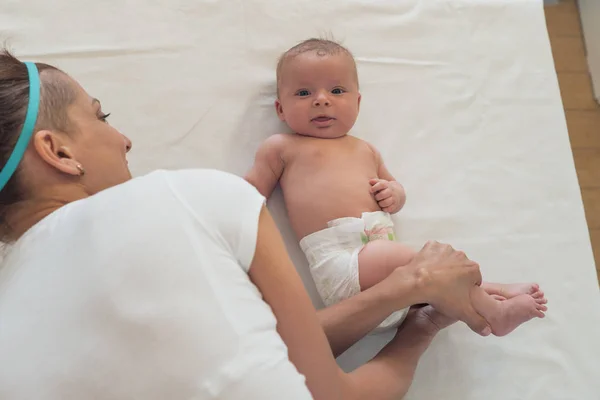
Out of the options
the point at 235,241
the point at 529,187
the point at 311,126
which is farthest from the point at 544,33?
the point at 235,241

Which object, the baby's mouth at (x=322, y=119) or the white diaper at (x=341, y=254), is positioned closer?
the white diaper at (x=341, y=254)

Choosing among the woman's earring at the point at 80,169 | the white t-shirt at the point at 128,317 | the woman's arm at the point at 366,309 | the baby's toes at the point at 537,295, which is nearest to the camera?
the white t-shirt at the point at 128,317

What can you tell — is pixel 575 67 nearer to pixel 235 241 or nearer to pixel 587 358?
pixel 587 358

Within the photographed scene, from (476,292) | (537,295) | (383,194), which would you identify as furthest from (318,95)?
(537,295)

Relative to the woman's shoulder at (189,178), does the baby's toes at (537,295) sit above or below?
below

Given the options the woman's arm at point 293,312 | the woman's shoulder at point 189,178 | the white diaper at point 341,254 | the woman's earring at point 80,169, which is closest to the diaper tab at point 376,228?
the white diaper at point 341,254

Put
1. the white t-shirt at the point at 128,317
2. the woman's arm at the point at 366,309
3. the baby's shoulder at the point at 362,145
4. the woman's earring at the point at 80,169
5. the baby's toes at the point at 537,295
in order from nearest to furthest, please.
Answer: the white t-shirt at the point at 128,317, the woman's earring at the point at 80,169, the woman's arm at the point at 366,309, the baby's toes at the point at 537,295, the baby's shoulder at the point at 362,145

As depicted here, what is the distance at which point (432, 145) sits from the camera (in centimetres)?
131

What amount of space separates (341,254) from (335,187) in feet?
0.47

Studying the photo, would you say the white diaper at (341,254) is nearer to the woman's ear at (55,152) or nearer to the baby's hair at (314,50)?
the baby's hair at (314,50)

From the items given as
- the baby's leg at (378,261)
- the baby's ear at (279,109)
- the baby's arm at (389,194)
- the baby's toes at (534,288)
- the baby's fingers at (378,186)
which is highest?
the baby's ear at (279,109)

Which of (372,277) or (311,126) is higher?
(311,126)

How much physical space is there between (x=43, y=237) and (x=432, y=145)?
0.93m

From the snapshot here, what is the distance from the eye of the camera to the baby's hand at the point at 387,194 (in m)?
1.14
